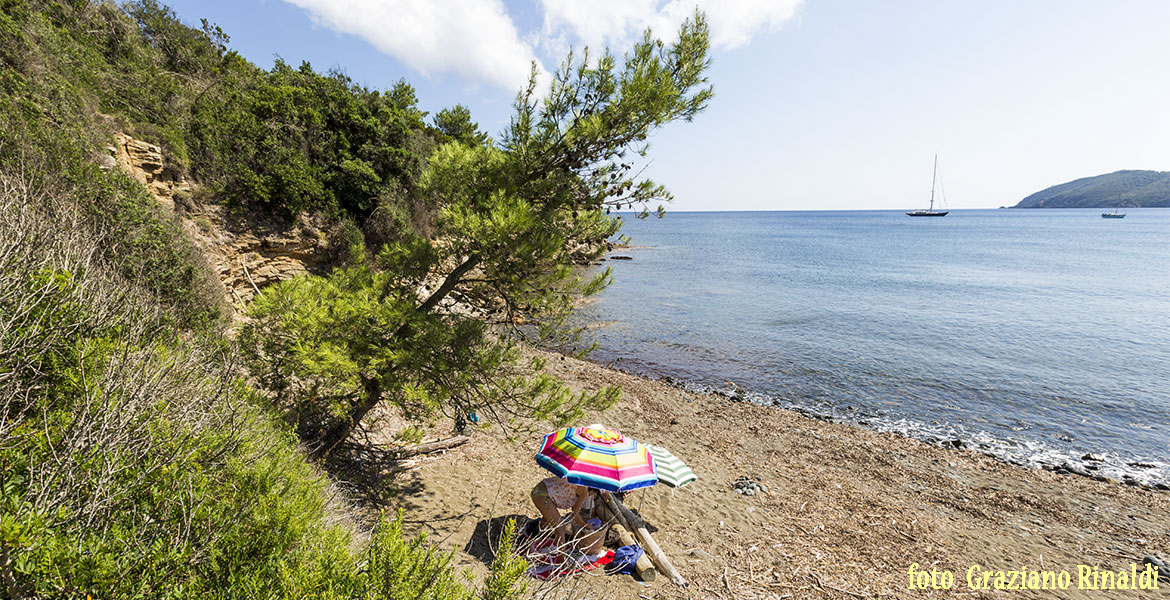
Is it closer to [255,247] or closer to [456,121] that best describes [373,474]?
[255,247]

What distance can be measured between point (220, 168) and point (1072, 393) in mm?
30093

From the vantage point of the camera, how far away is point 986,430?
47.3 feet

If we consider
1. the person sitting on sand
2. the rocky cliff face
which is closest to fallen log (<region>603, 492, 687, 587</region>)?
the person sitting on sand

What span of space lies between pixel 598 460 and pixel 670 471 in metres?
1.83

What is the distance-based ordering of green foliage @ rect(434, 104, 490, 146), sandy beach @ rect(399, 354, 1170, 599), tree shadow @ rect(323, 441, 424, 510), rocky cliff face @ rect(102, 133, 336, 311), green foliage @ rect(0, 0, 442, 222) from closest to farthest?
sandy beach @ rect(399, 354, 1170, 599) → tree shadow @ rect(323, 441, 424, 510) → green foliage @ rect(0, 0, 442, 222) → rocky cliff face @ rect(102, 133, 336, 311) → green foliage @ rect(434, 104, 490, 146)

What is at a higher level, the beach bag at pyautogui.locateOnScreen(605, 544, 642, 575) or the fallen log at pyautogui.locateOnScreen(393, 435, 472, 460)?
the fallen log at pyautogui.locateOnScreen(393, 435, 472, 460)

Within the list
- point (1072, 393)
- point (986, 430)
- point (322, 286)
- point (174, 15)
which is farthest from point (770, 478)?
point (174, 15)

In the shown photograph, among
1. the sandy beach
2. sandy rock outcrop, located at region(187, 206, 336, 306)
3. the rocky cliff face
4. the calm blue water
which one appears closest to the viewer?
the sandy beach

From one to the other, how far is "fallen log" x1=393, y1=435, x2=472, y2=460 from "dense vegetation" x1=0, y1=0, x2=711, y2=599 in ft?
5.00

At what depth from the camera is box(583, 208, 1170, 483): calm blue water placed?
48.4 feet

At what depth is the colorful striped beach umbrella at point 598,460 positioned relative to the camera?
6.63 metres

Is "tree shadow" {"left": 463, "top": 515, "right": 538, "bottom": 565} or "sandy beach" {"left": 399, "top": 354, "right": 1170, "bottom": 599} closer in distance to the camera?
"tree shadow" {"left": 463, "top": 515, "right": 538, "bottom": 565}

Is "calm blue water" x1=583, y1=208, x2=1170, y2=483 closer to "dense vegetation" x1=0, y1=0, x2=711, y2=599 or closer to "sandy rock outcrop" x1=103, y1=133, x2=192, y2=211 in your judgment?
"dense vegetation" x1=0, y1=0, x2=711, y2=599

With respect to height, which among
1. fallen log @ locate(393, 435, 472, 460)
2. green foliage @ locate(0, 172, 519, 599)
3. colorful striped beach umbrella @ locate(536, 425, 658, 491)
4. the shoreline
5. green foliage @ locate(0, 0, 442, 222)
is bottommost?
the shoreline
